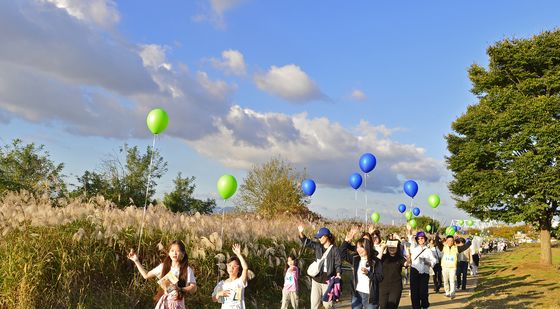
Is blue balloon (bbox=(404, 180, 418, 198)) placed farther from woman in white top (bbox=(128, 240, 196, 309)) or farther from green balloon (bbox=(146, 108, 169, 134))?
woman in white top (bbox=(128, 240, 196, 309))

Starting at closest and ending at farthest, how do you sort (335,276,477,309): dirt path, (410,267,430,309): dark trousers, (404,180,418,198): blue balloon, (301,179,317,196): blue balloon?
1. (410,267,430,309): dark trousers
2. (335,276,477,309): dirt path
3. (301,179,317,196): blue balloon
4. (404,180,418,198): blue balloon

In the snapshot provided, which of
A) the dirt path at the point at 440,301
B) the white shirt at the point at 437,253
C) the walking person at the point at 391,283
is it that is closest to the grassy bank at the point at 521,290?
the dirt path at the point at 440,301

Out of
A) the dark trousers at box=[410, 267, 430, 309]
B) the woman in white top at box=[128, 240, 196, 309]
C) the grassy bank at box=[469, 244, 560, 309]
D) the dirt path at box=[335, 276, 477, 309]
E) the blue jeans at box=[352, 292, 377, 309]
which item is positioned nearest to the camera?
the woman in white top at box=[128, 240, 196, 309]

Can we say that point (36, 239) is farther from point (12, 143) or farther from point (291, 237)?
point (12, 143)

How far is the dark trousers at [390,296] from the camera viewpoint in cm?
887

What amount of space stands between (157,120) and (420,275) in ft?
23.6

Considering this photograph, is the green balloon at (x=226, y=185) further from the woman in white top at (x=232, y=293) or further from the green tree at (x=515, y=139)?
the green tree at (x=515, y=139)

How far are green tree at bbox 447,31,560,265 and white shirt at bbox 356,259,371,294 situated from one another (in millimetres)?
21149

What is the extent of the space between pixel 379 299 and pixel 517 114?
73.4 ft

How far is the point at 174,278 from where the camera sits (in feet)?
21.8

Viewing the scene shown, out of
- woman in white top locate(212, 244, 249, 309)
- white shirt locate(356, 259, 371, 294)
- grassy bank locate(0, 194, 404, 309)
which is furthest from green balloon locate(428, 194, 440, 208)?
woman in white top locate(212, 244, 249, 309)

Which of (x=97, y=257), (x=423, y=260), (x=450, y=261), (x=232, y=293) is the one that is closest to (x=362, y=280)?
(x=232, y=293)

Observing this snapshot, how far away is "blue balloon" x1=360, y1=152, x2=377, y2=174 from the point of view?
1703 cm

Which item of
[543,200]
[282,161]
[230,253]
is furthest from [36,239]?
[543,200]
